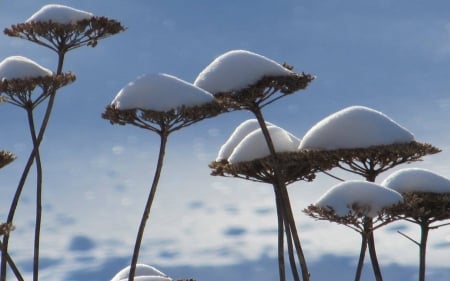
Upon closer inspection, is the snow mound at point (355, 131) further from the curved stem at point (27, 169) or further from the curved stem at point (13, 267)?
the curved stem at point (13, 267)

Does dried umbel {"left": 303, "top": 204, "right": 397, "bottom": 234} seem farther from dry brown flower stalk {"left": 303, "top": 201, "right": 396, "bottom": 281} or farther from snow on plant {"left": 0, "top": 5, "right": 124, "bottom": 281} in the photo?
snow on plant {"left": 0, "top": 5, "right": 124, "bottom": 281}

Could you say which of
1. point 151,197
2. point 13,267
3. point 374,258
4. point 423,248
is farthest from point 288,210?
point 13,267

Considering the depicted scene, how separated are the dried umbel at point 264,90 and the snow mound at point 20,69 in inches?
221

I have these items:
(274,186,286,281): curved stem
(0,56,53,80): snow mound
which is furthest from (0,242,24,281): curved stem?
(274,186,286,281): curved stem

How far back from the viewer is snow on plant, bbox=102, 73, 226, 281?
17.8m

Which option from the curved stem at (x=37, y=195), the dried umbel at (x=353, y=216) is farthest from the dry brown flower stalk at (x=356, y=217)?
the curved stem at (x=37, y=195)

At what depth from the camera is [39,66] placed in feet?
72.0

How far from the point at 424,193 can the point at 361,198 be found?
487 centimetres

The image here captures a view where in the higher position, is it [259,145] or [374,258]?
[259,145]

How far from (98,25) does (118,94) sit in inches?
167

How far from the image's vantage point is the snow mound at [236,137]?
75.0ft

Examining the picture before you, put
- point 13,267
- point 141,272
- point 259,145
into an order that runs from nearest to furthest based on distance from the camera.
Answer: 1. point 13,267
2. point 141,272
3. point 259,145

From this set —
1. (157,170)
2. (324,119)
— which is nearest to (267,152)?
(324,119)

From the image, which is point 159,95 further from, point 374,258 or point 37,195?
point 374,258
